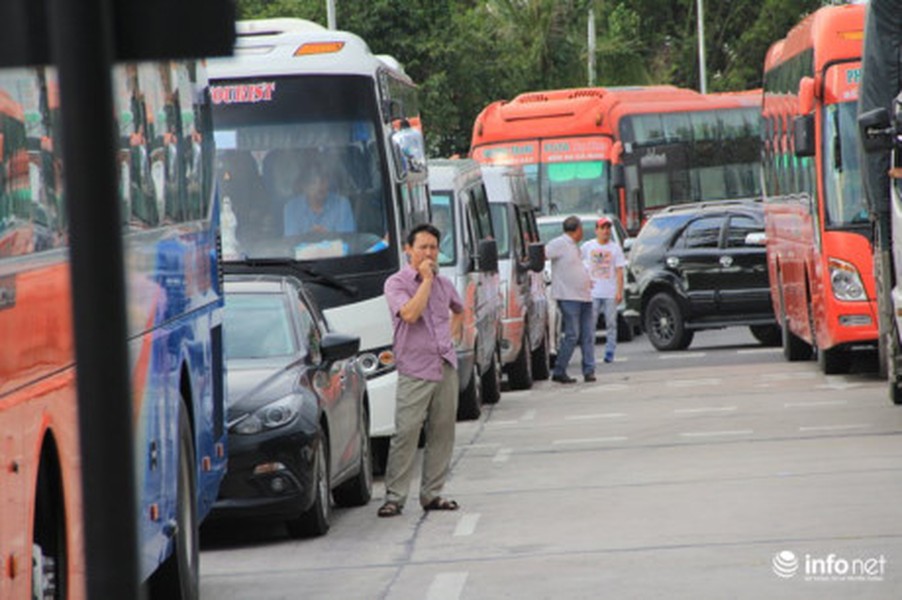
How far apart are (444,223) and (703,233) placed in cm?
934

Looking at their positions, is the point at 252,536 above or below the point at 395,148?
below

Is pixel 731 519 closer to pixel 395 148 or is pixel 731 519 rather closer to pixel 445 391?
pixel 445 391

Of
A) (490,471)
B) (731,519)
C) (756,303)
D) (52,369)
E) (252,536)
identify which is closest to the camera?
(52,369)

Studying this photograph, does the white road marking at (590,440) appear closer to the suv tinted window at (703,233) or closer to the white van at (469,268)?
the white van at (469,268)

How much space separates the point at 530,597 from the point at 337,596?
991 millimetres

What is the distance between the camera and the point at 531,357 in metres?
27.7

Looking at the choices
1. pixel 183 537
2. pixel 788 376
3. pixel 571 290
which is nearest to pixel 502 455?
pixel 788 376

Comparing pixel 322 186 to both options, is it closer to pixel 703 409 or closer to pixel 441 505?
pixel 441 505

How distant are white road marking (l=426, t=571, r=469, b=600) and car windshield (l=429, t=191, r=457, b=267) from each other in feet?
33.5

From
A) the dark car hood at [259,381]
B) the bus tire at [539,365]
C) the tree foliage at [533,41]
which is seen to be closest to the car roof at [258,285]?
the dark car hood at [259,381]

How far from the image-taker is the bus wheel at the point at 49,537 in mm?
6996

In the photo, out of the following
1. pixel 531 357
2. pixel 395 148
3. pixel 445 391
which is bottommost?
pixel 531 357

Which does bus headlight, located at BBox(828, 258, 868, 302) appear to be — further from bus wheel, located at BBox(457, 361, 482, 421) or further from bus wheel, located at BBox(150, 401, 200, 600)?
bus wheel, located at BBox(150, 401, 200, 600)

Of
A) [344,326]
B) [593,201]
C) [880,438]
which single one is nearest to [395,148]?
[344,326]
